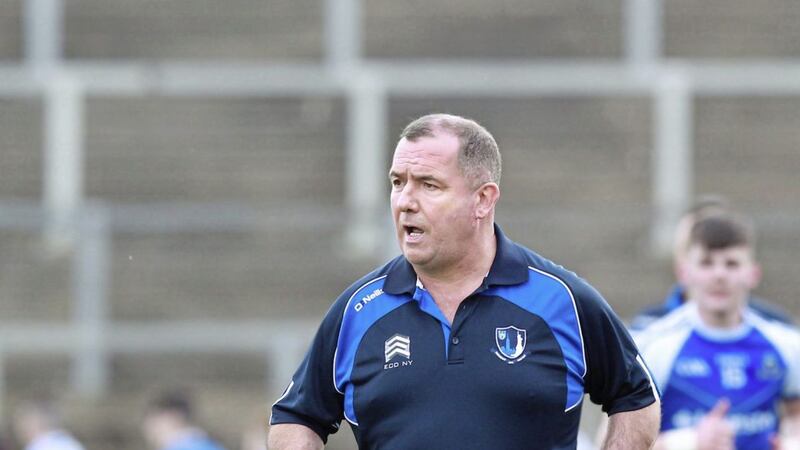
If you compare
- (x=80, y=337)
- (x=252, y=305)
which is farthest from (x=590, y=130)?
(x=80, y=337)

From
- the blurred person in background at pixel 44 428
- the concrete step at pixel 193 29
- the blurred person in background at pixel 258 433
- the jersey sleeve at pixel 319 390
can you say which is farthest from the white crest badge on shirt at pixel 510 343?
the concrete step at pixel 193 29

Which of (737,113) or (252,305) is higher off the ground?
(737,113)

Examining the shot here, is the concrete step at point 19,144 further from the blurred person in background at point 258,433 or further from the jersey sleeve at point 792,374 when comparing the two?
the jersey sleeve at point 792,374

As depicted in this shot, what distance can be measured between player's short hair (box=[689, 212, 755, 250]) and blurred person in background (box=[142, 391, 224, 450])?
5.55 m

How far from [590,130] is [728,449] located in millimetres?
8682

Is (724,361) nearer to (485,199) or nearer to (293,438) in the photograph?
(485,199)

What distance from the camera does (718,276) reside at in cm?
786

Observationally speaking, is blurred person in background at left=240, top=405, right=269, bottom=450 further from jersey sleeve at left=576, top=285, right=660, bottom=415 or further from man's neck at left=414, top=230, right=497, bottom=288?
jersey sleeve at left=576, top=285, right=660, bottom=415

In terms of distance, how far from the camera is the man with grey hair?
525 centimetres

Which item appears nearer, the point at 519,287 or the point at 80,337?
the point at 519,287

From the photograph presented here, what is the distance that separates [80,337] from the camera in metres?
13.9

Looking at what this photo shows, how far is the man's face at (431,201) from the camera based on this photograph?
5.32 meters

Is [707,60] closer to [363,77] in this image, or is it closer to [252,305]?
[363,77]

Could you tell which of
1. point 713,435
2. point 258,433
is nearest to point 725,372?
point 713,435
